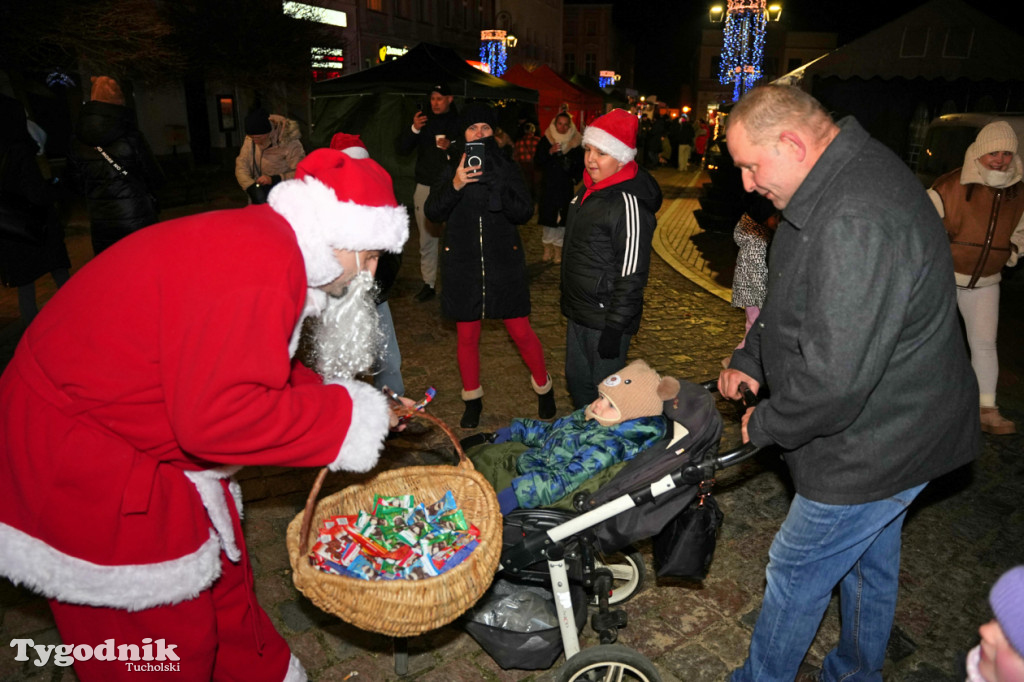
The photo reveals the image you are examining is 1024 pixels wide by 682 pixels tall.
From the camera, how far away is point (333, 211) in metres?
2.08

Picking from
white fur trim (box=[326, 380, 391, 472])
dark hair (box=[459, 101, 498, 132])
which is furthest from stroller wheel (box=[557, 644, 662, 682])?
dark hair (box=[459, 101, 498, 132])

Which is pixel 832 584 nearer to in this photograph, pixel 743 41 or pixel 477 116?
pixel 477 116

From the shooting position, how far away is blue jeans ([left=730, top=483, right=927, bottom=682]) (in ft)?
7.75

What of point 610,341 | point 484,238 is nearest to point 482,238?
point 484,238

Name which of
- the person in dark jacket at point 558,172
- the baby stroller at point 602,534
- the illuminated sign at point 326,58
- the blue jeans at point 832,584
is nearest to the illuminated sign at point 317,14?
the illuminated sign at point 326,58

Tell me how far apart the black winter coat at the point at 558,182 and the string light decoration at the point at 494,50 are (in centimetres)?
2254

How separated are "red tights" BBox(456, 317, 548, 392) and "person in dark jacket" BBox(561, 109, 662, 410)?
837 millimetres

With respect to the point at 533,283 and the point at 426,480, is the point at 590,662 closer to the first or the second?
the point at 426,480

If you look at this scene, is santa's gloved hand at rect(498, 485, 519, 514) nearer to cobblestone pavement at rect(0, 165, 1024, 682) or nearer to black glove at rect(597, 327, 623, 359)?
cobblestone pavement at rect(0, 165, 1024, 682)

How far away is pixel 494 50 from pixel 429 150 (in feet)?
85.9

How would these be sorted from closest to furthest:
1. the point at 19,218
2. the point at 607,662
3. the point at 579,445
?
the point at 607,662
the point at 579,445
the point at 19,218

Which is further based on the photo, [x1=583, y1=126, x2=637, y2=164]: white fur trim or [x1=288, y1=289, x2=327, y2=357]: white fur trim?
[x1=583, y1=126, x2=637, y2=164]: white fur trim

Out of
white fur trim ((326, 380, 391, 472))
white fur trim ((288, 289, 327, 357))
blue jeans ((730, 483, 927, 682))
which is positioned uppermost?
white fur trim ((288, 289, 327, 357))

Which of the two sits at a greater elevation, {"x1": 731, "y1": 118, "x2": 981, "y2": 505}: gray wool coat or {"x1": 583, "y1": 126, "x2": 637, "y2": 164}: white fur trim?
{"x1": 583, "y1": 126, "x2": 637, "y2": 164}: white fur trim
